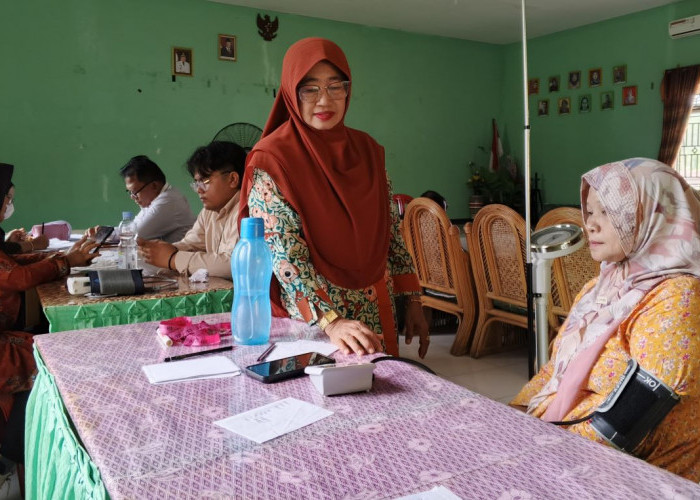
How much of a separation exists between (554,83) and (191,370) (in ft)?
22.8

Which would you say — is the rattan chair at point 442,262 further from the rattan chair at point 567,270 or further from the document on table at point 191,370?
the document on table at point 191,370

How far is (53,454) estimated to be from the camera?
3.32 feet

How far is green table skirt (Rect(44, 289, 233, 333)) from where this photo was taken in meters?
1.82

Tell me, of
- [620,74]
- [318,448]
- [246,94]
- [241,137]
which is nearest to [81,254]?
[318,448]

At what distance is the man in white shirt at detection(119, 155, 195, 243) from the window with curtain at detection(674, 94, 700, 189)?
16.5 feet

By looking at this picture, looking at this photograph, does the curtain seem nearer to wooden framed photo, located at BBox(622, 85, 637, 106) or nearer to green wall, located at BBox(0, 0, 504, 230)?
wooden framed photo, located at BBox(622, 85, 637, 106)

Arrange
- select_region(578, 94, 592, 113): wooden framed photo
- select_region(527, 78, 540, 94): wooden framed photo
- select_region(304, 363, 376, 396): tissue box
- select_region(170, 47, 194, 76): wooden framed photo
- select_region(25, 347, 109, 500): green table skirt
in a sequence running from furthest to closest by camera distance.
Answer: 1. select_region(527, 78, 540, 94): wooden framed photo
2. select_region(578, 94, 592, 113): wooden framed photo
3. select_region(170, 47, 194, 76): wooden framed photo
4. select_region(304, 363, 376, 396): tissue box
5. select_region(25, 347, 109, 500): green table skirt

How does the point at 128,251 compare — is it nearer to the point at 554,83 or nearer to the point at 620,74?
the point at 620,74

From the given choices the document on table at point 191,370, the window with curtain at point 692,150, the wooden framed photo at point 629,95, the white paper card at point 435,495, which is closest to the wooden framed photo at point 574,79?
the wooden framed photo at point 629,95

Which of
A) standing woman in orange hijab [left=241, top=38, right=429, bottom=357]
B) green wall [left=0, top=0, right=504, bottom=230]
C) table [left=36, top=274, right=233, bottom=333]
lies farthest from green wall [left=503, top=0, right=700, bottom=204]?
table [left=36, top=274, right=233, bottom=333]

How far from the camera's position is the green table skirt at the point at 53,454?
0.80 metres

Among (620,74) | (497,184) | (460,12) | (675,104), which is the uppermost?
(460,12)

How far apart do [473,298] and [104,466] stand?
3.18 metres

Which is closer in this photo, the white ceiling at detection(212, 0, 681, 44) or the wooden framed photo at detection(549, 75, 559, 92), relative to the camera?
the white ceiling at detection(212, 0, 681, 44)
